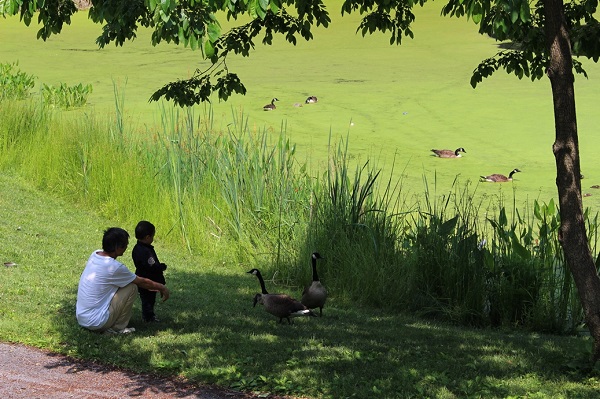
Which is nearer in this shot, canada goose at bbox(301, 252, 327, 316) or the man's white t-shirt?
the man's white t-shirt

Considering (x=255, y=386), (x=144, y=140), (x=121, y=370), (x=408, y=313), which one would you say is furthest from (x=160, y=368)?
(x=144, y=140)

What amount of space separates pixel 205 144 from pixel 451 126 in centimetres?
466

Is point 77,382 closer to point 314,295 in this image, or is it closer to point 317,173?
point 314,295

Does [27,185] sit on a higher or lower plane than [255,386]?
higher

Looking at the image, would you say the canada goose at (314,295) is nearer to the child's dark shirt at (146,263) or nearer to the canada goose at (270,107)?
the child's dark shirt at (146,263)

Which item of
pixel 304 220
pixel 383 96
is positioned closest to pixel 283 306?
pixel 304 220

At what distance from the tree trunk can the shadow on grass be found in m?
0.46

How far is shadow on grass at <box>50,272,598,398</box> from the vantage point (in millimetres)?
4949

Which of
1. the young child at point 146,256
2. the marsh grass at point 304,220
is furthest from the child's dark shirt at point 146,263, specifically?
the marsh grass at point 304,220

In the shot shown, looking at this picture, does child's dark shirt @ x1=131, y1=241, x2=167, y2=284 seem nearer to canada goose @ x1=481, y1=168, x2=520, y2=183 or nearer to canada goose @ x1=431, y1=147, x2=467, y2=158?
canada goose @ x1=481, y1=168, x2=520, y2=183

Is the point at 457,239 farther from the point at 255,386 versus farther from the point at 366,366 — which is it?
the point at 255,386

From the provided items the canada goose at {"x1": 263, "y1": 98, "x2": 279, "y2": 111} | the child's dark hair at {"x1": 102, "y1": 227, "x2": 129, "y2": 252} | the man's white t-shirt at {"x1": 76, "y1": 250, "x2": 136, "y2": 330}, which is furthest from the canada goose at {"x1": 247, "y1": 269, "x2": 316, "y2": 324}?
the canada goose at {"x1": 263, "y1": 98, "x2": 279, "y2": 111}

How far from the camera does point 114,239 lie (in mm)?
5574

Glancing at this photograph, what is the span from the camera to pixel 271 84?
1534 centimetres
